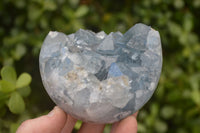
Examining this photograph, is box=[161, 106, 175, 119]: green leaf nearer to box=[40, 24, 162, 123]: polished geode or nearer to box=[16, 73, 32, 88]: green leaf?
box=[40, 24, 162, 123]: polished geode

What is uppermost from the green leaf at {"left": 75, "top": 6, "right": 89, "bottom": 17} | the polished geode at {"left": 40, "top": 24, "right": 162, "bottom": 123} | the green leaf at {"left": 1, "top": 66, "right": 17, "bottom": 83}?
the polished geode at {"left": 40, "top": 24, "right": 162, "bottom": 123}

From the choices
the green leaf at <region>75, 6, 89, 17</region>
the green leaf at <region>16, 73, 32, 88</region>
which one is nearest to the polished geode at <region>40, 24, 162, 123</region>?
the green leaf at <region>16, 73, 32, 88</region>

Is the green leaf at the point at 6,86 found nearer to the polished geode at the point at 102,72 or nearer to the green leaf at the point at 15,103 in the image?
the green leaf at the point at 15,103

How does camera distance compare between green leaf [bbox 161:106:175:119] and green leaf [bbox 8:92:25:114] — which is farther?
green leaf [bbox 161:106:175:119]

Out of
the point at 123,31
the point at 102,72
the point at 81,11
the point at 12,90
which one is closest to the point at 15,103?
the point at 12,90

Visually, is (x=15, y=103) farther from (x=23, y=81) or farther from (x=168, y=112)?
(x=168, y=112)

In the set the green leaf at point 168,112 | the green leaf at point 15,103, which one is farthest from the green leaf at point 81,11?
the green leaf at point 168,112

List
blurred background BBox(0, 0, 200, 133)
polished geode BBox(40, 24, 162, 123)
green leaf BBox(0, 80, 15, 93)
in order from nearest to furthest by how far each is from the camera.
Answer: polished geode BBox(40, 24, 162, 123)
green leaf BBox(0, 80, 15, 93)
blurred background BBox(0, 0, 200, 133)
